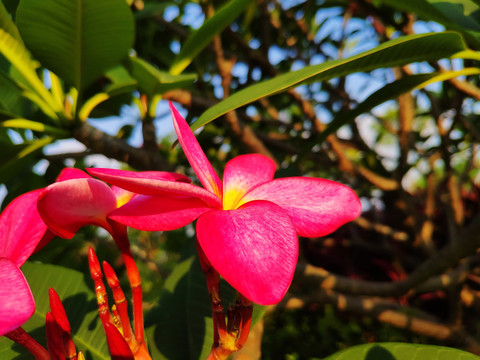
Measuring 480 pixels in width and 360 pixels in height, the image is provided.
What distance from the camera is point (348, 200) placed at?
1.46 feet

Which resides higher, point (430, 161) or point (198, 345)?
point (198, 345)

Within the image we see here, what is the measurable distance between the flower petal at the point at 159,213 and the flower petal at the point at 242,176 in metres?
0.06

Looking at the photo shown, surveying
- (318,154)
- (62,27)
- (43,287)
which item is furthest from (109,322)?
(318,154)

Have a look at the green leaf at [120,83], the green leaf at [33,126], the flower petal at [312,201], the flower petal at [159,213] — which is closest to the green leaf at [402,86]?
the flower petal at [312,201]

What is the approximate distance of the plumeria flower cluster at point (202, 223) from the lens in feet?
1.10

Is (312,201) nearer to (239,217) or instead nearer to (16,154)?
(239,217)

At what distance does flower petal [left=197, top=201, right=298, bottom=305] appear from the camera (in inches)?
12.8

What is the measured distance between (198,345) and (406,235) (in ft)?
4.56

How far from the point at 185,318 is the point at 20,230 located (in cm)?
37

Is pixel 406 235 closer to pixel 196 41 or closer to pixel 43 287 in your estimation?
pixel 196 41

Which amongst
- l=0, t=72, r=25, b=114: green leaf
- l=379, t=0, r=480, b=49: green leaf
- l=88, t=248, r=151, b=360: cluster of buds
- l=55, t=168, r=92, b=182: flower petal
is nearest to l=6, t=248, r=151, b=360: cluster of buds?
l=88, t=248, r=151, b=360: cluster of buds

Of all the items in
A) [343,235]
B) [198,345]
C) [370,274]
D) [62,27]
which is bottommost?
[370,274]

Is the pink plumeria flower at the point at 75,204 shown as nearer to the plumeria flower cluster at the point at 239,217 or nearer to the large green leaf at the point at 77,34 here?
the plumeria flower cluster at the point at 239,217

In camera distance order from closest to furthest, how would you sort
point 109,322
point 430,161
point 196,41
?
point 109,322
point 196,41
point 430,161
